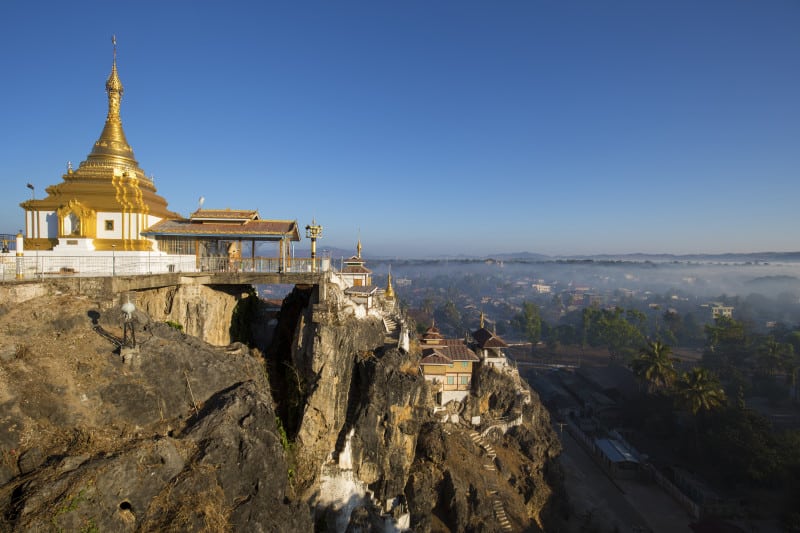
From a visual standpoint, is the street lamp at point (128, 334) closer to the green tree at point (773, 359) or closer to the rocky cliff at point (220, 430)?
the rocky cliff at point (220, 430)

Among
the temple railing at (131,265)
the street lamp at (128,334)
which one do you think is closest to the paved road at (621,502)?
the temple railing at (131,265)

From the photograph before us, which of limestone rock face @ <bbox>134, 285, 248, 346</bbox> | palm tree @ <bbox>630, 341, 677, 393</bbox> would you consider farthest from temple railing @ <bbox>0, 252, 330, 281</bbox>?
palm tree @ <bbox>630, 341, 677, 393</bbox>

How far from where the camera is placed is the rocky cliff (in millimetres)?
9953

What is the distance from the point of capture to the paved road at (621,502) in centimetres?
3338

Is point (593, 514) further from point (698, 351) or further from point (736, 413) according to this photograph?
point (698, 351)

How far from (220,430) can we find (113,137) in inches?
810

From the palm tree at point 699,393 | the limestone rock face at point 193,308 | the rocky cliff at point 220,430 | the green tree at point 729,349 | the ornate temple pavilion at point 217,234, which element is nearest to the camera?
the rocky cliff at point 220,430

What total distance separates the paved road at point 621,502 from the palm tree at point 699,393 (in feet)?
30.4

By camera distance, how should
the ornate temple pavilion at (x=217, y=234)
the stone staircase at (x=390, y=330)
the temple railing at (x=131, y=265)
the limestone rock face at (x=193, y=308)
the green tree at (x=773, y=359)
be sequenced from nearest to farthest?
the temple railing at (x=131, y=265) < the limestone rock face at (x=193, y=308) < the ornate temple pavilion at (x=217, y=234) < the stone staircase at (x=390, y=330) < the green tree at (x=773, y=359)

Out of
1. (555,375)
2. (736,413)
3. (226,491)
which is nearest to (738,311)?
(555,375)

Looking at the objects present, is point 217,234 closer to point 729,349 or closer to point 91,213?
point 91,213

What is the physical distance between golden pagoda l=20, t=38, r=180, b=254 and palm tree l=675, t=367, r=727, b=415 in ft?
162

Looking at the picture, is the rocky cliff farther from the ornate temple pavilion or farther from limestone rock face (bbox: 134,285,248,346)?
the ornate temple pavilion

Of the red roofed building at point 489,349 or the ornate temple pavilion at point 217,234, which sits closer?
the ornate temple pavilion at point 217,234
